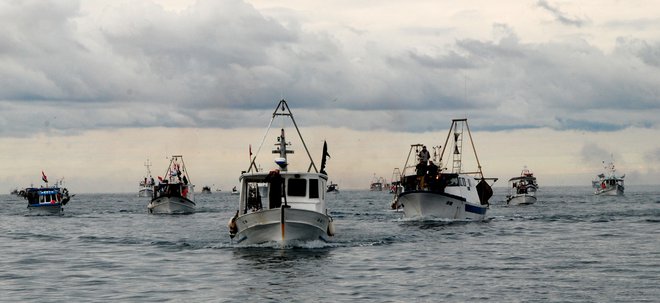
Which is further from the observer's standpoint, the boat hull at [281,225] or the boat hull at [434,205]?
the boat hull at [434,205]

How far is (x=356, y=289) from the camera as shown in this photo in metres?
30.8

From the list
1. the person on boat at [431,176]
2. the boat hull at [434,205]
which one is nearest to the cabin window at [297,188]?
the boat hull at [434,205]

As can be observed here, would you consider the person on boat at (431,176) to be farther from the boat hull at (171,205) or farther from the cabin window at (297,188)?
the boat hull at (171,205)

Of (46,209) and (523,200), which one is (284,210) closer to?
(46,209)

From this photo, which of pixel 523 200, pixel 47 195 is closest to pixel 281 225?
pixel 47 195

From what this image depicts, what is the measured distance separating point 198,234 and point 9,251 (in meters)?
15.7

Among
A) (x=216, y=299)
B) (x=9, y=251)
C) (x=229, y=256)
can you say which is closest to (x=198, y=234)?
(x=9, y=251)

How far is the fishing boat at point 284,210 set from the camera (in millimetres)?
41188

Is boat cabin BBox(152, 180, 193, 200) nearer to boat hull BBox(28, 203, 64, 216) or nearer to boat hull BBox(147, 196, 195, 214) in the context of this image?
boat hull BBox(147, 196, 195, 214)

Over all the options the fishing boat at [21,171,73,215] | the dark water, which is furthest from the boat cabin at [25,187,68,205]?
the dark water

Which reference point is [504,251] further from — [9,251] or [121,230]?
[121,230]

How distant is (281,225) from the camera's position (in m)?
41.0

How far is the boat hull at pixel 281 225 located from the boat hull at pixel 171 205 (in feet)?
201

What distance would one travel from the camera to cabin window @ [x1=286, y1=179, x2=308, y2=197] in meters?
44.2
